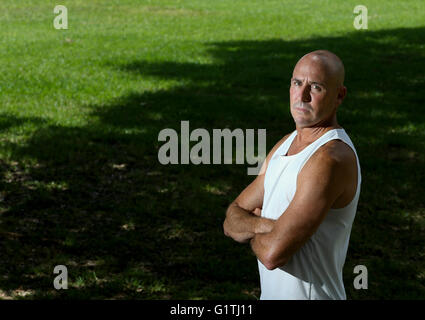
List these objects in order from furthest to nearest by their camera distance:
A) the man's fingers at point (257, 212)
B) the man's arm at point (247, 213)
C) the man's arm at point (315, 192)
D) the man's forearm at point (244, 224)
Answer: the man's fingers at point (257, 212) < the man's arm at point (247, 213) < the man's forearm at point (244, 224) < the man's arm at point (315, 192)

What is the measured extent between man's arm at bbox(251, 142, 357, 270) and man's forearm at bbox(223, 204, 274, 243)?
21 centimetres

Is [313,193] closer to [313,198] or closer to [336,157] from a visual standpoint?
[313,198]

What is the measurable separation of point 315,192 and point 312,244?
0.24 m

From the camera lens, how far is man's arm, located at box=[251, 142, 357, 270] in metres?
2.43

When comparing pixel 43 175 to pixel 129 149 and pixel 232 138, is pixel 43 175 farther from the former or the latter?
pixel 232 138

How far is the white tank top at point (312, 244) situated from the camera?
252cm

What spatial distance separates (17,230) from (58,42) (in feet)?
36.1

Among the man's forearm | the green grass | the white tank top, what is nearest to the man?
the white tank top

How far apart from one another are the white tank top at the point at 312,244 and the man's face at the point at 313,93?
0.09 m

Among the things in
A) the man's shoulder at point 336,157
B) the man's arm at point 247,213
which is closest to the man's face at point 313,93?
the man's shoulder at point 336,157

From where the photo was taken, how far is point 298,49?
15.4 m

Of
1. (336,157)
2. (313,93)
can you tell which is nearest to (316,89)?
(313,93)

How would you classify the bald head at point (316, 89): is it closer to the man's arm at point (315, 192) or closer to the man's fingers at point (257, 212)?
the man's arm at point (315, 192)

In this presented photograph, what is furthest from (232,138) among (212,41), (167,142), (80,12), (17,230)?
(80,12)
